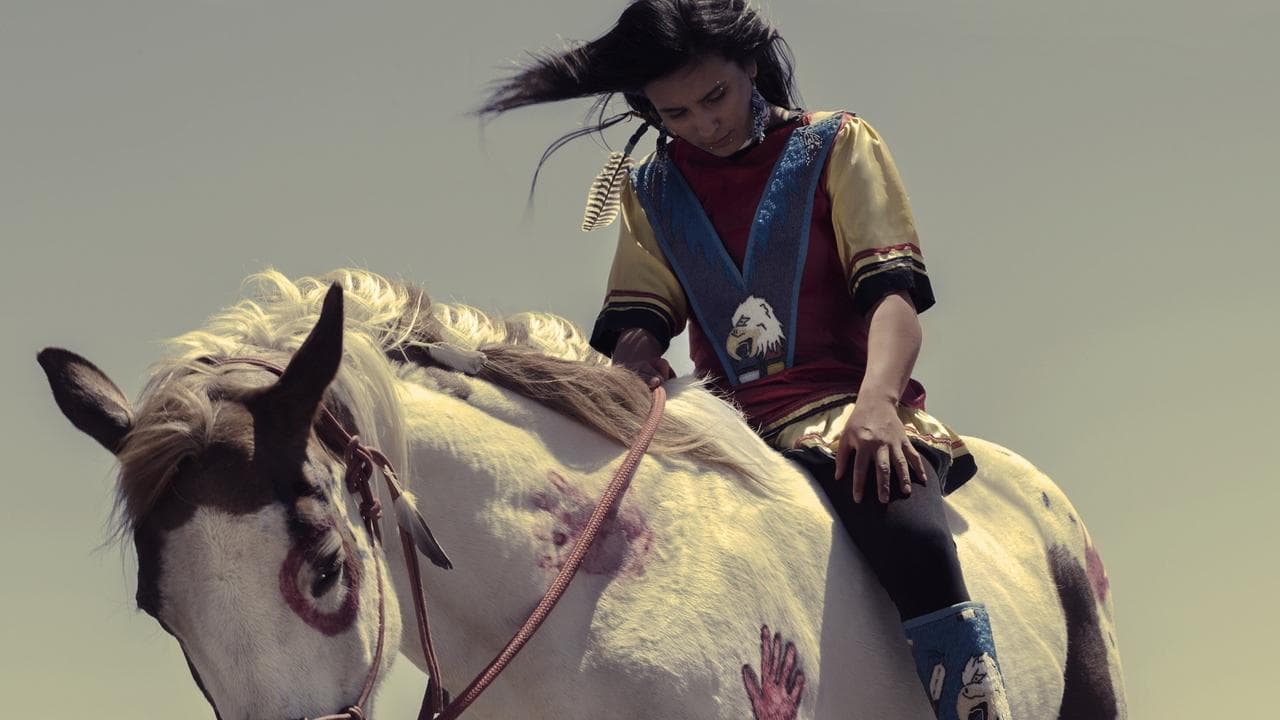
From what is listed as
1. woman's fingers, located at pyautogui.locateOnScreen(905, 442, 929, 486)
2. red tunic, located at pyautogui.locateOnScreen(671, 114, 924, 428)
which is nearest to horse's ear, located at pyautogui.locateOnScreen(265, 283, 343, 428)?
red tunic, located at pyautogui.locateOnScreen(671, 114, 924, 428)

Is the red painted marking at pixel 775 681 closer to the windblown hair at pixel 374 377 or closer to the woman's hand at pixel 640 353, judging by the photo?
the windblown hair at pixel 374 377

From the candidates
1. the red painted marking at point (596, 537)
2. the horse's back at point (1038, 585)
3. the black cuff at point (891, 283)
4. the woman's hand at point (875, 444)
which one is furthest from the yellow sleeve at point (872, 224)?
the red painted marking at point (596, 537)

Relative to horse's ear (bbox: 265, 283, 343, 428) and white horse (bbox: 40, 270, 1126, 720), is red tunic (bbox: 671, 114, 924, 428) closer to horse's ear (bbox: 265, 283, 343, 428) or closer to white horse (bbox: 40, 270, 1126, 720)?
white horse (bbox: 40, 270, 1126, 720)

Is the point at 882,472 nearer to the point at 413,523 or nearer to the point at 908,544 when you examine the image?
the point at 908,544

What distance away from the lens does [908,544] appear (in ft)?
10.1

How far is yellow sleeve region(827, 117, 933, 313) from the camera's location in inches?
131

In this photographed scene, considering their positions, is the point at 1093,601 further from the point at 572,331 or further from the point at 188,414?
the point at 188,414

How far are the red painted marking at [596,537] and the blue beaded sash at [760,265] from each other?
2.50 ft

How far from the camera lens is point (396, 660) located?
2.52 meters

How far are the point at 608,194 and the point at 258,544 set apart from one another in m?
1.85

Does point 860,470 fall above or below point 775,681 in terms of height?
above

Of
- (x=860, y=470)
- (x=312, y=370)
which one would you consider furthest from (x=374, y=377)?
(x=860, y=470)

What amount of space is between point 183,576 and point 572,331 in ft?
5.10

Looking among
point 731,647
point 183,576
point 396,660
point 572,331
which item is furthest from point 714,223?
point 183,576
